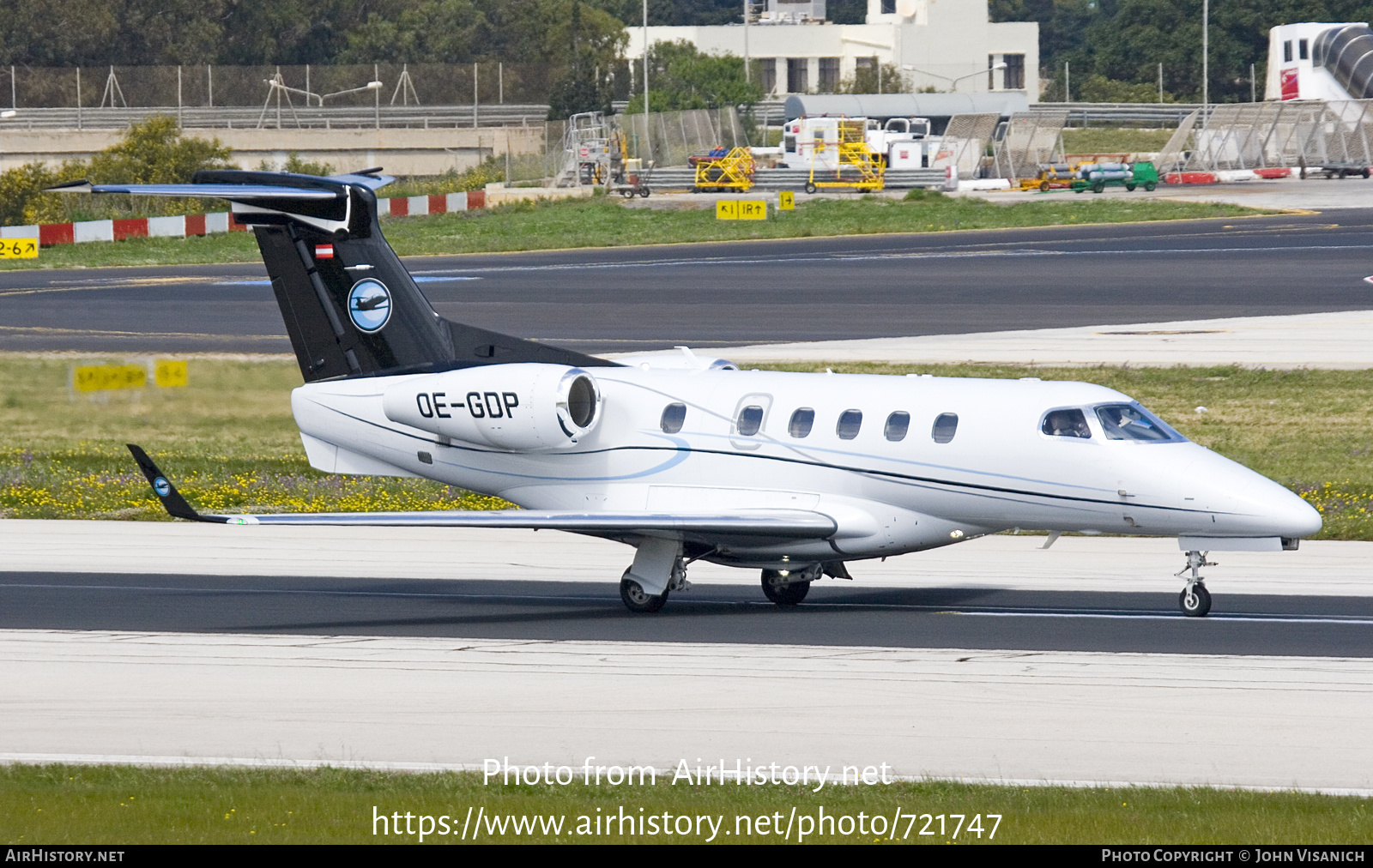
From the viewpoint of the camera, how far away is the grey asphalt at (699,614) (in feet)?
61.5

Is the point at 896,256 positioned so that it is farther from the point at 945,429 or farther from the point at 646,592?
the point at 945,429

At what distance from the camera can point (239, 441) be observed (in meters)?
32.1

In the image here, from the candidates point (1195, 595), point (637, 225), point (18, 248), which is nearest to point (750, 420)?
point (1195, 595)

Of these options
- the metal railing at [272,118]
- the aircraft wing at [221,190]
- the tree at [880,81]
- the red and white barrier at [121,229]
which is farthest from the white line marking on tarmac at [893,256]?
the tree at [880,81]

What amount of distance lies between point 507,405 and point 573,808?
935 cm

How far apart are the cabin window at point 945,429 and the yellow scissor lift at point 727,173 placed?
72.0 m

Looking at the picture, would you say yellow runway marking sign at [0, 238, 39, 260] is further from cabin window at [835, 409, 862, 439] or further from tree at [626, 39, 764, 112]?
tree at [626, 39, 764, 112]

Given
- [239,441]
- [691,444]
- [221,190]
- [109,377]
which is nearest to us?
[691,444]

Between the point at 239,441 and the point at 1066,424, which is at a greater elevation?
the point at 1066,424

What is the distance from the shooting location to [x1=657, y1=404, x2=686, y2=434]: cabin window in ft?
68.7

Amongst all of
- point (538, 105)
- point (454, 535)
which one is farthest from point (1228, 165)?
point (454, 535)

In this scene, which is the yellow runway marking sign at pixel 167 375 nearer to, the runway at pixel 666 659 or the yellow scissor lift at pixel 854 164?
the runway at pixel 666 659

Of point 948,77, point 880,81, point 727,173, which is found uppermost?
point 948,77

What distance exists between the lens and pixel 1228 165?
3844 inches
